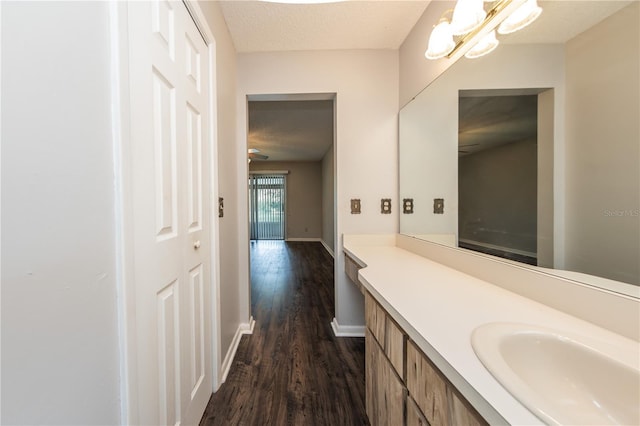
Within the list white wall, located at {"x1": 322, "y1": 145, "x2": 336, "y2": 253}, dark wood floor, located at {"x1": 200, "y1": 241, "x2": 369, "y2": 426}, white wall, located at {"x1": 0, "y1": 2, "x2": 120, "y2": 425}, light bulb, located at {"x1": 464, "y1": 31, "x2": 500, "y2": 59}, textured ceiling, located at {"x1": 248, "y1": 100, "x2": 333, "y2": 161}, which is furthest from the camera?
white wall, located at {"x1": 322, "y1": 145, "x2": 336, "y2": 253}

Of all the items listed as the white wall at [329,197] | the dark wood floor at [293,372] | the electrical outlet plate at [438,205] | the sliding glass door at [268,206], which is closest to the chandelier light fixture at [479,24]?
the electrical outlet plate at [438,205]

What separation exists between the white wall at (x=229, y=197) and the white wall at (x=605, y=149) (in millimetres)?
1714

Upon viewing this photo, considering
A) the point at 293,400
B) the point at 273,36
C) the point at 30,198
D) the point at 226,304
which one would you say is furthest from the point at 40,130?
the point at 273,36

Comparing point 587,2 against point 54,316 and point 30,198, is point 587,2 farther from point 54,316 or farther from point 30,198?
point 54,316

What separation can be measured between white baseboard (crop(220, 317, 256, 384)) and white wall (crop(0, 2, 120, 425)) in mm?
976

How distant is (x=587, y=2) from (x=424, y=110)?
0.95m

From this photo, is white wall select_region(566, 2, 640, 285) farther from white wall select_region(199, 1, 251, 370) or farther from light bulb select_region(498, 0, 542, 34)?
white wall select_region(199, 1, 251, 370)

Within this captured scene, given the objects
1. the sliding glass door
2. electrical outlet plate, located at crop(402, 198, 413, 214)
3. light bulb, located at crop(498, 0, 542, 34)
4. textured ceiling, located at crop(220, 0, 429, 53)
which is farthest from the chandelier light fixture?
the sliding glass door

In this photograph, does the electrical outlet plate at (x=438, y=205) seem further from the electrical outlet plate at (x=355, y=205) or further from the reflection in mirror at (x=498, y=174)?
the electrical outlet plate at (x=355, y=205)

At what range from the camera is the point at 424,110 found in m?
1.71

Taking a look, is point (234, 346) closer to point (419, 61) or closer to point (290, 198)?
point (419, 61)

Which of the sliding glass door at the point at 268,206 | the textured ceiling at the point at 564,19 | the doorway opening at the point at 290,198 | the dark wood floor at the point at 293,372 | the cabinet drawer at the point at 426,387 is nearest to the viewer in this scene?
the cabinet drawer at the point at 426,387

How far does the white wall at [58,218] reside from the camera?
42cm

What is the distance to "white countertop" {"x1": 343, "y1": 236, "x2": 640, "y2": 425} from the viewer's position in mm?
458
